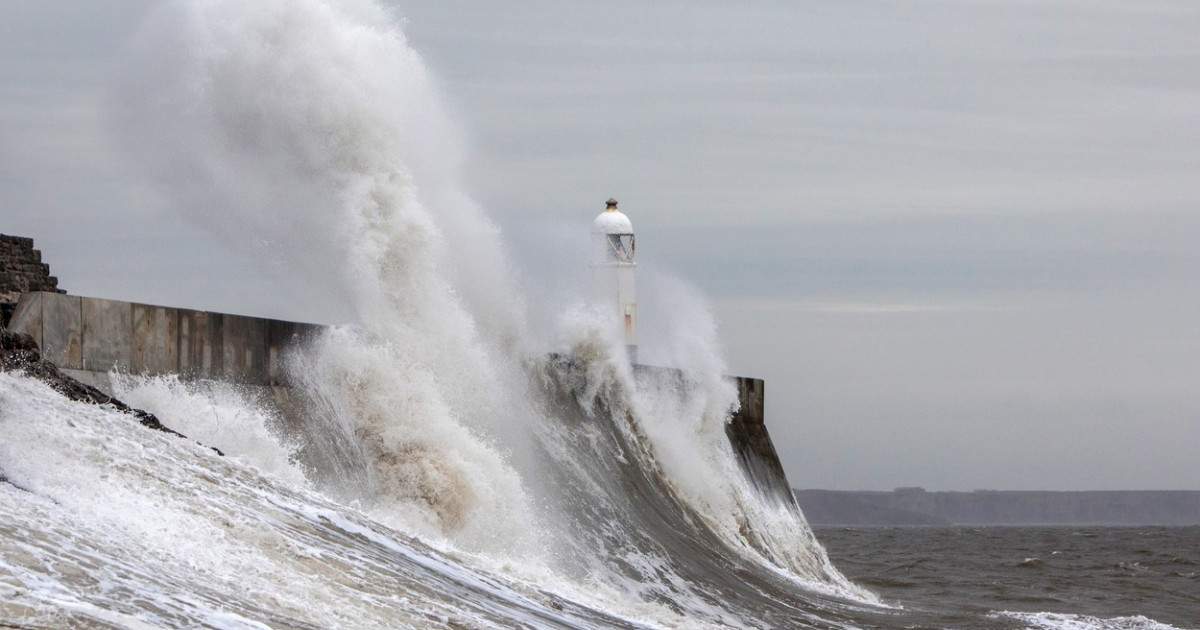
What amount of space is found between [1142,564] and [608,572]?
1890cm

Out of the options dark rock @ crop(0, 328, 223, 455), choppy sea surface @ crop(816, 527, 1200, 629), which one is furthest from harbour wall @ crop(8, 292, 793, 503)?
choppy sea surface @ crop(816, 527, 1200, 629)

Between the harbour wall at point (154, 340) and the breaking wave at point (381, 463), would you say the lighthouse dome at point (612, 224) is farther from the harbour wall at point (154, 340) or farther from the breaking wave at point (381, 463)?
the harbour wall at point (154, 340)

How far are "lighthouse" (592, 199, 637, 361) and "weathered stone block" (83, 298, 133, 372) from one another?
463 inches

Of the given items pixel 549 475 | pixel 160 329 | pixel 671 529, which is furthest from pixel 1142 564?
pixel 160 329

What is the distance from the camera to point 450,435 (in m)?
10.3

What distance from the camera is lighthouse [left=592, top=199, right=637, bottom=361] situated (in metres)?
20.4

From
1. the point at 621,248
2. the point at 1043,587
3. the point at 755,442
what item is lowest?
the point at 1043,587

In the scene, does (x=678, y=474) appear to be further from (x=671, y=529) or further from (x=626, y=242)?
(x=626, y=242)

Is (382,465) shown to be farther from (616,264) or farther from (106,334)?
(616,264)

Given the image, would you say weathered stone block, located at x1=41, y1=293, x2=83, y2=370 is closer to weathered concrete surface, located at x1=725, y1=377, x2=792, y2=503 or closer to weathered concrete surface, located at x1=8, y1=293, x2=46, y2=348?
weathered concrete surface, located at x1=8, y1=293, x2=46, y2=348

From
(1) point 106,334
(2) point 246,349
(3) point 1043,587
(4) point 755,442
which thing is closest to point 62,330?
(1) point 106,334

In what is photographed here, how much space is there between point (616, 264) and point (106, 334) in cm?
1327

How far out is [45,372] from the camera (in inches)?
288

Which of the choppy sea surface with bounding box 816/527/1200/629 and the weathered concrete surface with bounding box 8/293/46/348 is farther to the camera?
the choppy sea surface with bounding box 816/527/1200/629
